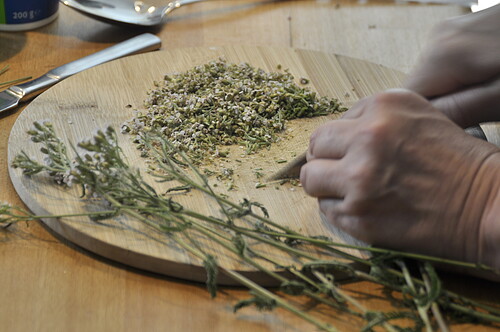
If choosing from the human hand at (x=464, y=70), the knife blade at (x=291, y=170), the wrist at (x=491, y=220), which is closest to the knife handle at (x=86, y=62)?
the knife blade at (x=291, y=170)

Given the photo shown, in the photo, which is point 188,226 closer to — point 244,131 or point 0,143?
point 244,131

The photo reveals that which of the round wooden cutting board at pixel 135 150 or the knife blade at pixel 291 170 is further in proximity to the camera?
the knife blade at pixel 291 170

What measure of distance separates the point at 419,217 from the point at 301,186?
272mm

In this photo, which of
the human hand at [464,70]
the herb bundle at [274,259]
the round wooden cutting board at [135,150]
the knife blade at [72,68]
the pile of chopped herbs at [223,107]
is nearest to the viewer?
the herb bundle at [274,259]

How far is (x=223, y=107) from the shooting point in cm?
130

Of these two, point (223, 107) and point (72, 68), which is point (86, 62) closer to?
point (72, 68)

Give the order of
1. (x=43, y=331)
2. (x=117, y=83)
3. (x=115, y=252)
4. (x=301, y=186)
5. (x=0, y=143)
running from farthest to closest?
(x=117, y=83) → (x=0, y=143) → (x=301, y=186) → (x=115, y=252) → (x=43, y=331)

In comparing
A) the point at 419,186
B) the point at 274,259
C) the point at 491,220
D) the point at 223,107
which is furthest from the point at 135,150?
the point at 491,220

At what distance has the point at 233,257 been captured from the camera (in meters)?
0.96

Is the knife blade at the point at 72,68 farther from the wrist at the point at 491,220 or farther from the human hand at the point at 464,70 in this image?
the wrist at the point at 491,220

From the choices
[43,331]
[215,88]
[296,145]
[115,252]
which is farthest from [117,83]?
[43,331]

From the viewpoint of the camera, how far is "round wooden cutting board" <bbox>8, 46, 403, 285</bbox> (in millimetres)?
967

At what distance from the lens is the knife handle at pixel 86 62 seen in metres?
1.40

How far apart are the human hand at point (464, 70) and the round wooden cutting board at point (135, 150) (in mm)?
274
